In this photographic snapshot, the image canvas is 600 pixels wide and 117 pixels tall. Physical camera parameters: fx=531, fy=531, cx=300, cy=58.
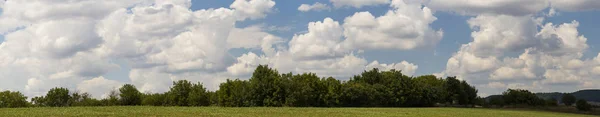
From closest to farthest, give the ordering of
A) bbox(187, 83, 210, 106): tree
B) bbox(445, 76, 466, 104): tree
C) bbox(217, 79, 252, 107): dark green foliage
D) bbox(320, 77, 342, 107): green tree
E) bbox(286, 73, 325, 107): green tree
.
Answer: bbox(286, 73, 325, 107): green tree, bbox(217, 79, 252, 107): dark green foliage, bbox(320, 77, 342, 107): green tree, bbox(187, 83, 210, 106): tree, bbox(445, 76, 466, 104): tree

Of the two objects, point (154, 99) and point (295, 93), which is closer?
point (295, 93)

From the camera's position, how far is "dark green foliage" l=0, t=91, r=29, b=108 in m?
154

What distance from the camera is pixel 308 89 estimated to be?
12788 centimetres

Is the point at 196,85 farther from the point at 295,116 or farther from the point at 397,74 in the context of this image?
the point at 295,116

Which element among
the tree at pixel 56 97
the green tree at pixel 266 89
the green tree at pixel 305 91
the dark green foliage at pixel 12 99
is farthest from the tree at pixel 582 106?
the dark green foliage at pixel 12 99

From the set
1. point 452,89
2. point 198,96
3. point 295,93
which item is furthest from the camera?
point 452,89

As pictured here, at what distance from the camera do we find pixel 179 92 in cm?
15625

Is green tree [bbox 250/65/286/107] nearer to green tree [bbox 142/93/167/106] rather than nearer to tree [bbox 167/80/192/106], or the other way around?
tree [bbox 167/80/192/106]

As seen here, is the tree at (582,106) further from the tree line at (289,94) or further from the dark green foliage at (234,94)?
the dark green foliage at (234,94)

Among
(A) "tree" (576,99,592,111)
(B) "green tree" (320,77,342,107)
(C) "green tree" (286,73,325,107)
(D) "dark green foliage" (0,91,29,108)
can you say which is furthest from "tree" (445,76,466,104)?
(D) "dark green foliage" (0,91,29,108)

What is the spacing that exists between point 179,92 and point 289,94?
1815 inches

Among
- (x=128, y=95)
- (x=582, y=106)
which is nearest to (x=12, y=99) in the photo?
Result: (x=128, y=95)

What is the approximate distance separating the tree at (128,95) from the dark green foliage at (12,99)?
2949 centimetres

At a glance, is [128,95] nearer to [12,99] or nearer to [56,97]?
[56,97]
